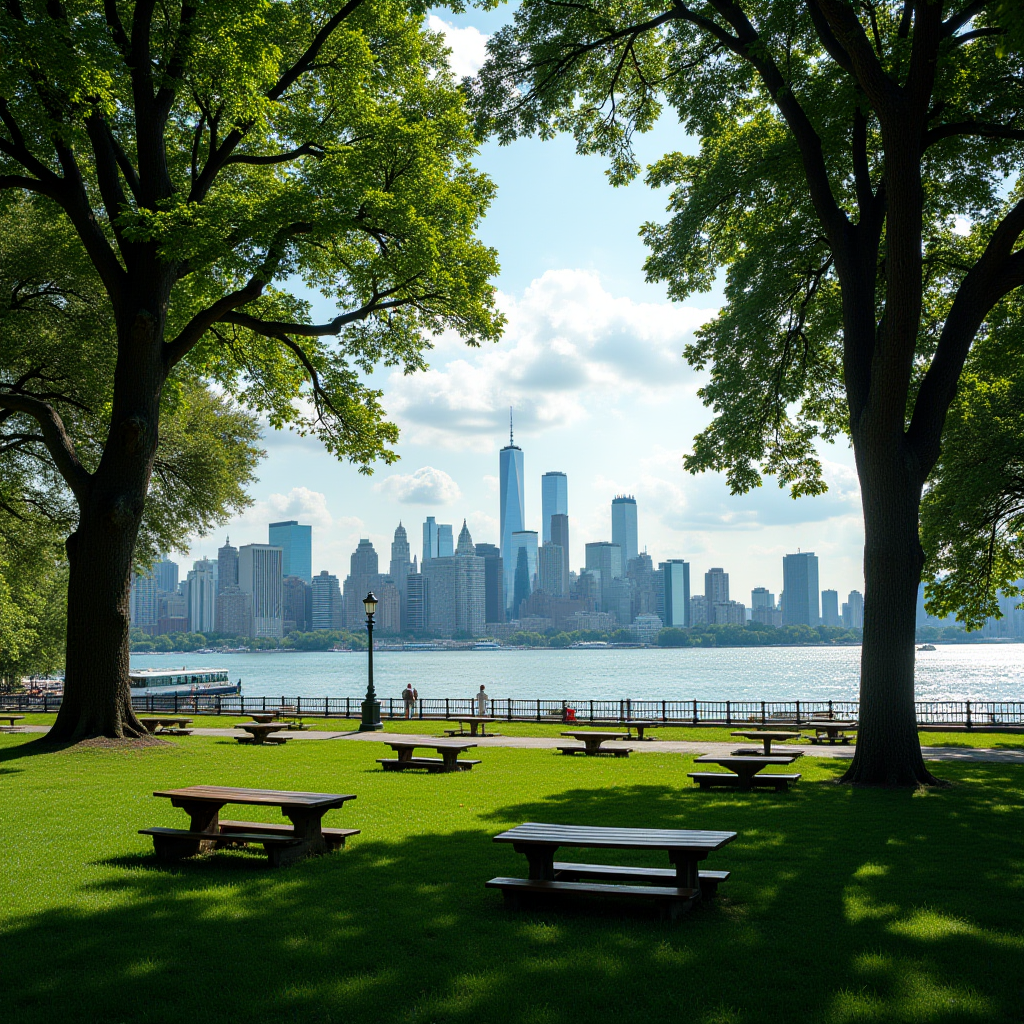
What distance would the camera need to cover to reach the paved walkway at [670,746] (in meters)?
19.0

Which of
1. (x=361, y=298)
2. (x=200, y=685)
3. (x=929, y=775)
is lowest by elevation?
(x=200, y=685)

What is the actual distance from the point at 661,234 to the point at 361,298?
740 centimetres

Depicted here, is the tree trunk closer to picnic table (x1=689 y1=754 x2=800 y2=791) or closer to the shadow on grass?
picnic table (x1=689 y1=754 x2=800 y2=791)

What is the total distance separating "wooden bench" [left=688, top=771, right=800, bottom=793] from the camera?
43.8ft

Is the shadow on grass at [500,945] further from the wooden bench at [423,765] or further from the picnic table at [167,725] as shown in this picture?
the picnic table at [167,725]

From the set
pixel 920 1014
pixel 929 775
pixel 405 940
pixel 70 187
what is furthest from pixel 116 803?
pixel 70 187

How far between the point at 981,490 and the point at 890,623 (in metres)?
10.6

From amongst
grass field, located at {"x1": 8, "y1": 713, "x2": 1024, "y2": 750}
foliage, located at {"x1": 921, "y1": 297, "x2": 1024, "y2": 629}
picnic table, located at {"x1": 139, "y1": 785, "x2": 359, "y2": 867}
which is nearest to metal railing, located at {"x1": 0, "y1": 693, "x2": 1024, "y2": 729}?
grass field, located at {"x1": 8, "y1": 713, "x2": 1024, "y2": 750}

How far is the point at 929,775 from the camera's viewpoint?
14.4 m

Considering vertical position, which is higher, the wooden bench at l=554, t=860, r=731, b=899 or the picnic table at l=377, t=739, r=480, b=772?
the wooden bench at l=554, t=860, r=731, b=899

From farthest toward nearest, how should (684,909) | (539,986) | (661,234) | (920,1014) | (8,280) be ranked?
(8,280) < (661,234) < (684,909) < (539,986) < (920,1014)

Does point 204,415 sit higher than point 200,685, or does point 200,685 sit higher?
point 204,415

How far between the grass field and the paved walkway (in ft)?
2.45

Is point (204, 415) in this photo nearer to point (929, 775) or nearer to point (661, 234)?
point (661, 234)
